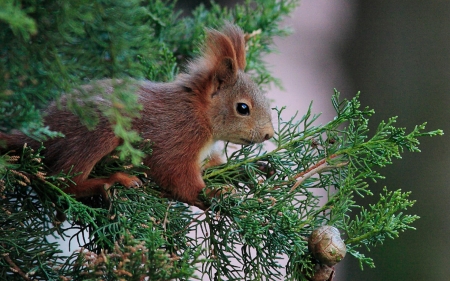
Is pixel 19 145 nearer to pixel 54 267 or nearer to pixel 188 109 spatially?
pixel 54 267

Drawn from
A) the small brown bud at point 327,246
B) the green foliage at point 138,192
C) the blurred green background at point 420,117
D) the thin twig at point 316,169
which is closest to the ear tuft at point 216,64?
the green foliage at point 138,192

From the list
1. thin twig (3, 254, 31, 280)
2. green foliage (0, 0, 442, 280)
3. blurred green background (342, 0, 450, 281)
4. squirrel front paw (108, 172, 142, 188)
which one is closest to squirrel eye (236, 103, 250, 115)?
green foliage (0, 0, 442, 280)

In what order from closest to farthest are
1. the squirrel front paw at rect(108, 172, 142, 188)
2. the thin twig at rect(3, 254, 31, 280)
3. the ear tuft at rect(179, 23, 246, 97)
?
the thin twig at rect(3, 254, 31, 280)
the squirrel front paw at rect(108, 172, 142, 188)
the ear tuft at rect(179, 23, 246, 97)

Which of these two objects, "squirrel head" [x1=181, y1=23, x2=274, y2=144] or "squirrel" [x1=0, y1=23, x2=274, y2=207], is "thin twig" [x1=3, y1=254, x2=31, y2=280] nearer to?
"squirrel" [x1=0, y1=23, x2=274, y2=207]

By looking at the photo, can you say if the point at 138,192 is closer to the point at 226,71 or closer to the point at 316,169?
the point at 316,169

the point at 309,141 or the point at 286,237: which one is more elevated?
the point at 309,141

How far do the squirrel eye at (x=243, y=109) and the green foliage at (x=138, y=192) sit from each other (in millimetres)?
193

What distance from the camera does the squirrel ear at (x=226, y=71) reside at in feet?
3.51

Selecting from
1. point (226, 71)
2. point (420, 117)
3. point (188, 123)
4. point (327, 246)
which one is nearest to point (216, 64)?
point (226, 71)

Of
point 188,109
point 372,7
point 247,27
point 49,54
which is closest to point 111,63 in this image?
point 49,54

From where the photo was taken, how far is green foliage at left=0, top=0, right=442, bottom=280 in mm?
535

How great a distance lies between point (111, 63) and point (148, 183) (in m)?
0.39

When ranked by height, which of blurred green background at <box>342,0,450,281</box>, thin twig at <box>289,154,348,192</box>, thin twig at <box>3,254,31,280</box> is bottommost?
thin twig at <box>3,254,31,280</box>

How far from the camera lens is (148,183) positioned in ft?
2.96
